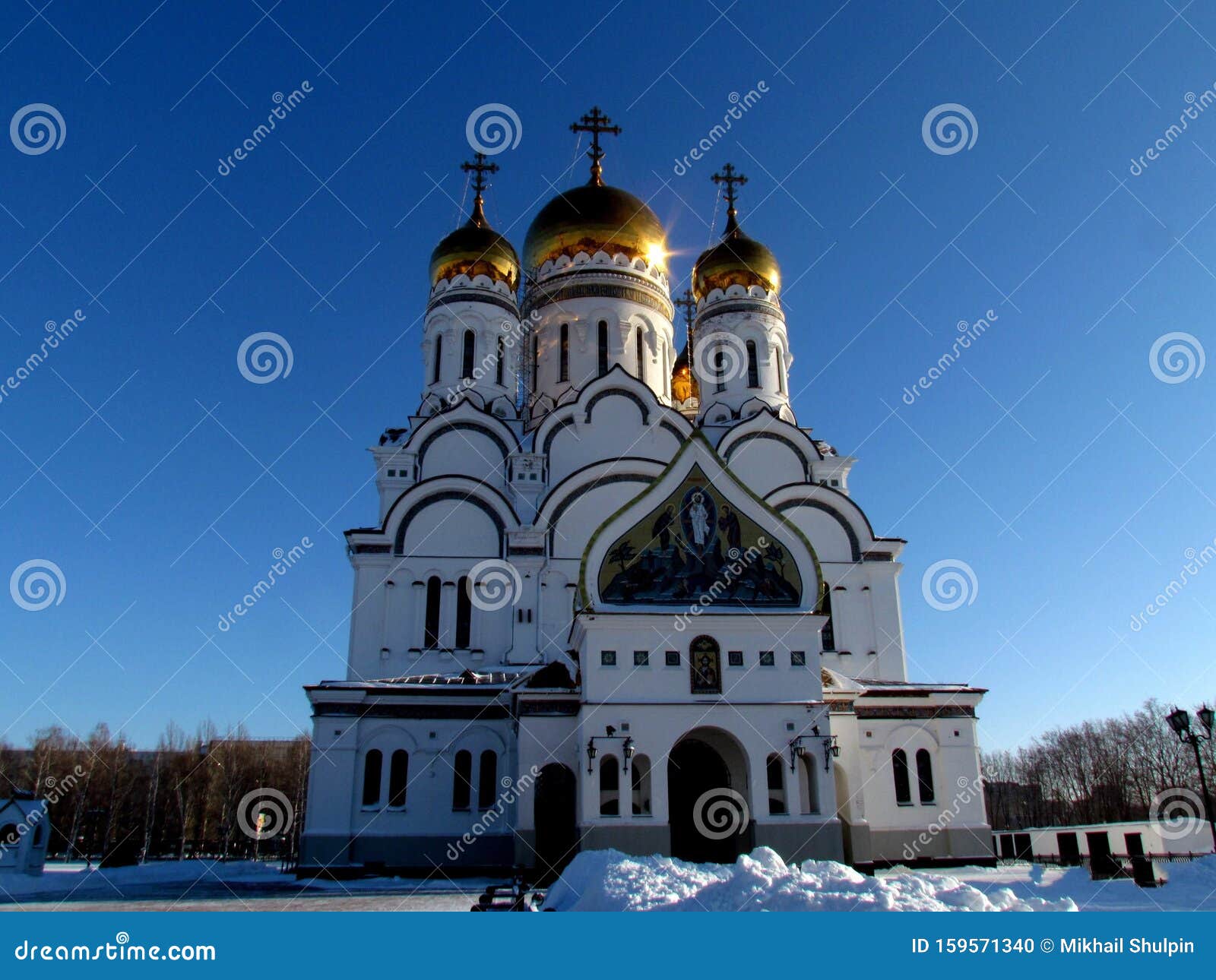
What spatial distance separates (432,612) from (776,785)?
315 inches

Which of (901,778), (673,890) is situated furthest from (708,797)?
(673,890)

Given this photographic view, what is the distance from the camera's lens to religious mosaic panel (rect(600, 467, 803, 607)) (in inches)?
559

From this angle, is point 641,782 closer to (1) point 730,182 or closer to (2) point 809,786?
(2) point 809,786

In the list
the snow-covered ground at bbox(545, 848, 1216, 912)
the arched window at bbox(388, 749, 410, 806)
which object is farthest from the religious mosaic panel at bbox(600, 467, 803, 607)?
the arched window at bbox(388, 749, 410, 806)

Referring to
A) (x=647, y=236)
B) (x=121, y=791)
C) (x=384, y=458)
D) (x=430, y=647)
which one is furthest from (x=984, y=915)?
(x=121, y=791)

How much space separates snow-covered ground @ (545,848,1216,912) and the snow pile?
0.01 m

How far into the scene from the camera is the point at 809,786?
46.2ft

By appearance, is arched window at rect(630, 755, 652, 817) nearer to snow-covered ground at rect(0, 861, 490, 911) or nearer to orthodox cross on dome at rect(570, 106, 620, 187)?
snow-covered ground at rect(0, 861, 490, 911)

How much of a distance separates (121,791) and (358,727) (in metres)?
20.5

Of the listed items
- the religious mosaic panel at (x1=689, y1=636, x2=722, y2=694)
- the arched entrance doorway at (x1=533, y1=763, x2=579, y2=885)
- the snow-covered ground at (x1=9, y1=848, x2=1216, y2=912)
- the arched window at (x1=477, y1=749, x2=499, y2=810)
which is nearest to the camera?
the snow-covered ground at (x1=9, y1=848, x2=1216, y2=912)

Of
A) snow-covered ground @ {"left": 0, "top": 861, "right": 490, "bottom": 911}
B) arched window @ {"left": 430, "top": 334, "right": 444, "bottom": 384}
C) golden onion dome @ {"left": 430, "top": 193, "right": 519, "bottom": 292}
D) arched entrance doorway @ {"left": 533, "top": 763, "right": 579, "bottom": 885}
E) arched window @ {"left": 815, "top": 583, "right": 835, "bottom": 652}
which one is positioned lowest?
snow-covered ground @ {"left": 0, "top": 861, "right": 490, "bottom": 911}

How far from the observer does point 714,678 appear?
1399 cm

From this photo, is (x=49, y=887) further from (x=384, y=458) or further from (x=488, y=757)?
(x=384, y=458)

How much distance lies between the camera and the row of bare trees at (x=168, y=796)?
2877 cm
